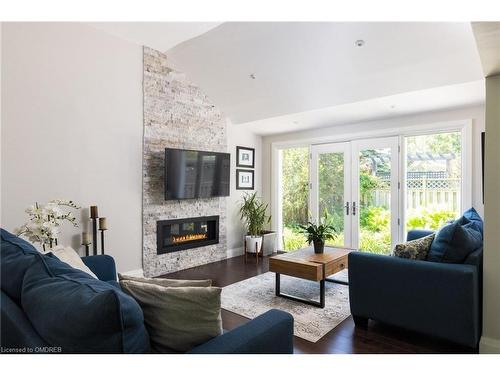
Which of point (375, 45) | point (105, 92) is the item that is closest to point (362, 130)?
point (375, 45)

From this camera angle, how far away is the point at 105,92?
3826 mm

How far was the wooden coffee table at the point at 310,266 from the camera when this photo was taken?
3084 millimetres

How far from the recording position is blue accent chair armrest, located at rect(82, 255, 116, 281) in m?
2.54

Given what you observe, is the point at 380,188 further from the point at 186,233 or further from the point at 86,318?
the point at 86,318

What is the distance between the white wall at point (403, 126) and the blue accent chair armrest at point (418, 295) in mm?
2400

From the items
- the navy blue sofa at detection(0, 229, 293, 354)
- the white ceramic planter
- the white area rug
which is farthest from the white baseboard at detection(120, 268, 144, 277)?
the navy blue sofa at detection(0, 229, 293, 354)

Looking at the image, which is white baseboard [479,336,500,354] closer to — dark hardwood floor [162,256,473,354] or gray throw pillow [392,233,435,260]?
dark hardwood floor [162,256,473,354]

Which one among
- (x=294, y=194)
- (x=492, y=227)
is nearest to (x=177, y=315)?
(x=492, y=227)

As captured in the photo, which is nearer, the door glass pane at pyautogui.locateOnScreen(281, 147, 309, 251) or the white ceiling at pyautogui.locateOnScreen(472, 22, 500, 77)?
the white ceiling at pyautogui.locateOnScreen(472, 22, 500, 77)

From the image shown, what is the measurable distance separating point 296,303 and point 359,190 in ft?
8.67

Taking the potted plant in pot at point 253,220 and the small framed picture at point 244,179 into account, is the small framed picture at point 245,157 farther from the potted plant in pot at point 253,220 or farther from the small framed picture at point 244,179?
the potted plant in pot at point 253,220

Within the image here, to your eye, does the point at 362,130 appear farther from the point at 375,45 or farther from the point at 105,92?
the point at 105,92

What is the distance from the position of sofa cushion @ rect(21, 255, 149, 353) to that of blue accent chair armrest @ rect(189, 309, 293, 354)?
0.83ft

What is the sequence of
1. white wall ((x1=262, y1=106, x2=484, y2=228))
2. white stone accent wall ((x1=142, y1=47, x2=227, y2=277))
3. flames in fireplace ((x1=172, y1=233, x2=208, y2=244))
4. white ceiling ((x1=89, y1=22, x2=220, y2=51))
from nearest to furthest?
white ceiling ((x1=89, y1=22, x2=220, y2=51)), white wall ((x1=262, y1=106, x2=484, y2=228)), white stone accent wall ((x1=142, y1=47, x2=227, y2=277)), flames in fireplace ((x1=172, y1=233, x2=208, y2=244))
